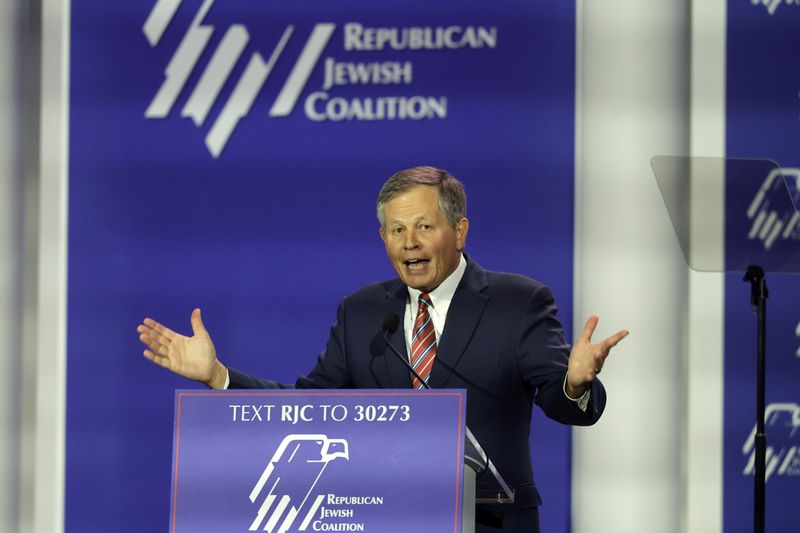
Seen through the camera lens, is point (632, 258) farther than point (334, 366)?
Yes

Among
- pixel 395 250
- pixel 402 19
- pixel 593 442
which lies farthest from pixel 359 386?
pixel 402 19

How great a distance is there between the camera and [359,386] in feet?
10.6

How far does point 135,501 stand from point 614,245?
2194mm

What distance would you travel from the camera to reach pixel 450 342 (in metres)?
3.13

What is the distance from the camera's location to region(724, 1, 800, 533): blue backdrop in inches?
174

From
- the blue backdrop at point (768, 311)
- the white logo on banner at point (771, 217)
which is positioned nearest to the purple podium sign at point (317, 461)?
the white logo on banner at point (771, 217)

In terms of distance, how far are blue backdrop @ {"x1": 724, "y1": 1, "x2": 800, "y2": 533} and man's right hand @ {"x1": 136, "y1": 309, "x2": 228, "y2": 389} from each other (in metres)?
2.29

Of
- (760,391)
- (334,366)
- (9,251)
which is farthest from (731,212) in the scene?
(9,251)

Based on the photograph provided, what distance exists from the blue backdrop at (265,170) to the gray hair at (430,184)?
1127 mm

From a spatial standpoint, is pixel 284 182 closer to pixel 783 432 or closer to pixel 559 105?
pixel 559 105

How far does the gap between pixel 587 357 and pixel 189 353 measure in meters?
1.07

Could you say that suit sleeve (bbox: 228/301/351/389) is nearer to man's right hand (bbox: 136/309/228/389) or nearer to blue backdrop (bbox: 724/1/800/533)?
man's right hand (bbox: 136/309/228/389)

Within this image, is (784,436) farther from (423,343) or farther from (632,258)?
(423,343)

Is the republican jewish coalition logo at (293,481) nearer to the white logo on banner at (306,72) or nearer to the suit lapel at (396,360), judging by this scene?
the suit lapel at (396,360)
